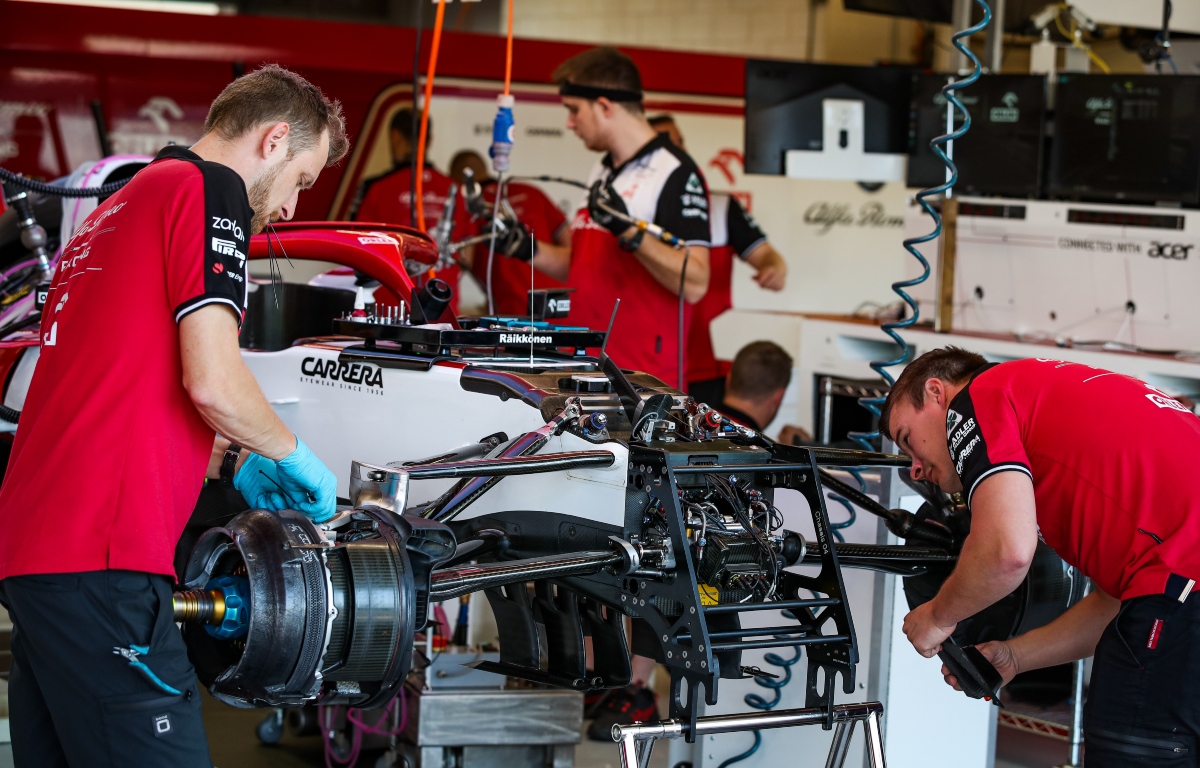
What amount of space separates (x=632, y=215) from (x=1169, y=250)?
1.93 metres

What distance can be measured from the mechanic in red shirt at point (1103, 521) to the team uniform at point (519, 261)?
3.58 m

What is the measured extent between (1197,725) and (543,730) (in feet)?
5.20

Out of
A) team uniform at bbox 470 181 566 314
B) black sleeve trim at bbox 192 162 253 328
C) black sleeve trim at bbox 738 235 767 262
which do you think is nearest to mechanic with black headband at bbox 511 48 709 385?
black sleeve trim at bbox 738 235 767 262

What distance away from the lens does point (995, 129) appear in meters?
A: 5.03

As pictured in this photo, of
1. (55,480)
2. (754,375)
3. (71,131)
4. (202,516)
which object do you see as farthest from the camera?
(71,131)

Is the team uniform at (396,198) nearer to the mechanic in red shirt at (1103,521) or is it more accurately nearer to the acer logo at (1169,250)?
the acer logo at (1169,250)

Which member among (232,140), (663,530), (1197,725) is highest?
(232,140)

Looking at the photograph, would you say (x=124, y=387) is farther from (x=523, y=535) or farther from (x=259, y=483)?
(x=523, y=535)

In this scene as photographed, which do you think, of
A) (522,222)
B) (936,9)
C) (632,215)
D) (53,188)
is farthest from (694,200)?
(936,9)

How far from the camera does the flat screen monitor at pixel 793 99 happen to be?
200 inches

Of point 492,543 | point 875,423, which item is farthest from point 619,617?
point 875,423

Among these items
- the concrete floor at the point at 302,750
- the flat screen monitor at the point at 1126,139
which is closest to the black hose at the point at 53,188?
the concrete floor at the point at 302,750

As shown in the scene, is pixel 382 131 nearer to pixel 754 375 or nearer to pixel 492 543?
pixel 754 375

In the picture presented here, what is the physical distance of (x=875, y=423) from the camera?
512 cm
